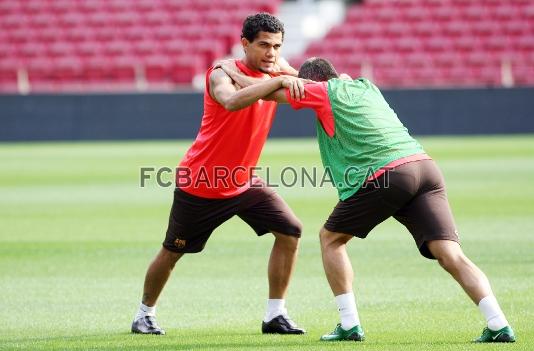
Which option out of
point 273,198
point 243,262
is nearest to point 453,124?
point 243,262

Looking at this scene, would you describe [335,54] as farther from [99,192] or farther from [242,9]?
[99,192]

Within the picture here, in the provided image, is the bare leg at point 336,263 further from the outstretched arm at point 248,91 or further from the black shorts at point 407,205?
the outstretched arm at point 248,91

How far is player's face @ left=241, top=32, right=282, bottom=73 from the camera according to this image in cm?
718

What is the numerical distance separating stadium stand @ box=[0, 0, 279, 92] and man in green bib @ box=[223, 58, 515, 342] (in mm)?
23914

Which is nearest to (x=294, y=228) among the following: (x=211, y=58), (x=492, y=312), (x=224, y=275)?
(x=492, y=312)

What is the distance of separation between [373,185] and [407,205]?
0.94 feet

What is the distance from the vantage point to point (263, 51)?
7238 mm

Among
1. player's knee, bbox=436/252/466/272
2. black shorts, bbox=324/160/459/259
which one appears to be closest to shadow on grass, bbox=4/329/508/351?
player's knee, bbox=436/252/466/272

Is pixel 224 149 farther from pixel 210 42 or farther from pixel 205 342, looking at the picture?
pixel 210 42

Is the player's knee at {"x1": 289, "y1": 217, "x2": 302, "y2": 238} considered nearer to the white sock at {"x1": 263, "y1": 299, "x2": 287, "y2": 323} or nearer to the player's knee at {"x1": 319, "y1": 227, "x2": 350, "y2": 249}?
the white sock at {"x1": 263, "y1": 299, "x2": 287, "y2": 323}

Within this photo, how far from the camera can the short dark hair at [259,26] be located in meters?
7.14

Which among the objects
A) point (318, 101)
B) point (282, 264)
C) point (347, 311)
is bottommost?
point (347, 311)

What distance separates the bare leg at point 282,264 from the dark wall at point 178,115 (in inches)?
816

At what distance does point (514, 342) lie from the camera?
662 cm
